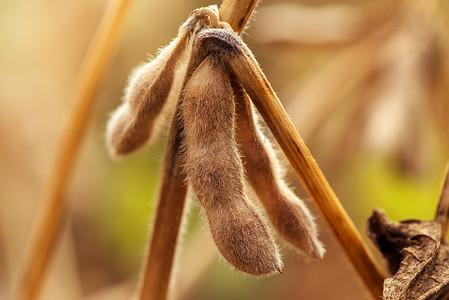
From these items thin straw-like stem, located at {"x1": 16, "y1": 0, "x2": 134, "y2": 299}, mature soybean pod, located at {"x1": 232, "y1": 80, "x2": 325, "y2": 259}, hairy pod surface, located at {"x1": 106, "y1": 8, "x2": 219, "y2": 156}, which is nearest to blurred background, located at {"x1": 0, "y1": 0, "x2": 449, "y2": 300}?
thin straw-like stem, located at {"x1": 16, "y1": 0, "x2": 134, "y2": 299}

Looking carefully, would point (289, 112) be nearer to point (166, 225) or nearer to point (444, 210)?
point (444, 210)

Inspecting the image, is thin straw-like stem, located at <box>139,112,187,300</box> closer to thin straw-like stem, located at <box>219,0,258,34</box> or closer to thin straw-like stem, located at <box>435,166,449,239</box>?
thin straw-like stem, located at <box>219,0,258,34</box>

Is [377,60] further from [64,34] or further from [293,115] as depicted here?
[64,34]

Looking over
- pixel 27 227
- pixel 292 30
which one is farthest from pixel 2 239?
pixel 292 30

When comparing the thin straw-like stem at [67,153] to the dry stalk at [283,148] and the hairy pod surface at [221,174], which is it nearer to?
the dry stalk at [283,148]

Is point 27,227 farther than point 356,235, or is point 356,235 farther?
point 27,227

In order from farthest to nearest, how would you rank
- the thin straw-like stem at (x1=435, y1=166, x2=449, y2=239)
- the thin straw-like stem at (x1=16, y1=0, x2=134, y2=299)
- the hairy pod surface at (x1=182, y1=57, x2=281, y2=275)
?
the thin straw-like stem at (x1=16, y1=0, x2=134, y2=299) < the thin straw-like stem at (x1=435, y1=166, x2=449, y2=239) < the hairy pod surface at (x1=182, y1=57, x2=281, y2=275)

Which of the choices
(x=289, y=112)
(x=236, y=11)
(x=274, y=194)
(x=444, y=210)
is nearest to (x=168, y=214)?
(x=274, y=194)
